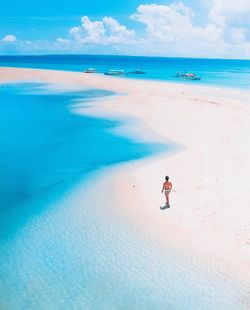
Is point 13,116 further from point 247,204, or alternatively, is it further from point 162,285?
point 162,285

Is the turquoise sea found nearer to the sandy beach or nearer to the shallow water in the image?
the shallow water

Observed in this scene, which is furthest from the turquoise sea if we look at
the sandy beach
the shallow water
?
the sandy beach

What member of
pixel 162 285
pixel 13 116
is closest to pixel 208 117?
pixel 13 116

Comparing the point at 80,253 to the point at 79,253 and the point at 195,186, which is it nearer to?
the point at 79,253

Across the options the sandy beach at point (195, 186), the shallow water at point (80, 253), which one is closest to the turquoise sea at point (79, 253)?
the shallow water at point (80, 253)

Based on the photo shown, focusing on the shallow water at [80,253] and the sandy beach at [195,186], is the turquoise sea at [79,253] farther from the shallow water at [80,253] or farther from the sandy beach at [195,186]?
the sandy beach at [195,186]

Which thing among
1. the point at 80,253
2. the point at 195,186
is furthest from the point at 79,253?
the point at 195,186
